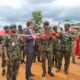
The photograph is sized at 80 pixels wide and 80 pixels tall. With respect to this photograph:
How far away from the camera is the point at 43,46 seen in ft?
45.8

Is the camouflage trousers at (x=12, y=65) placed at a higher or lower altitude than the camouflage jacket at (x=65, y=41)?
lower

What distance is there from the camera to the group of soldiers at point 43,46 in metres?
11.8

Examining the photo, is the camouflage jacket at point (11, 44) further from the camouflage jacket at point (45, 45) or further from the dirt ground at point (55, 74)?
the dirt ground at point (55, 74)

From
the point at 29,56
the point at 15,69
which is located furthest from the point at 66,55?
the point at 15,69

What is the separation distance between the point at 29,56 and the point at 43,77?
126 centimetres

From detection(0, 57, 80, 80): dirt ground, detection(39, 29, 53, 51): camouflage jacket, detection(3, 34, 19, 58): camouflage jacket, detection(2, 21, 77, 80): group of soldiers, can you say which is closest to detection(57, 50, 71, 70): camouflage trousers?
detection(2, 21, 77, 80): group of soldiers

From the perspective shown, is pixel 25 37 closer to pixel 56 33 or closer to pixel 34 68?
pixel 56 33

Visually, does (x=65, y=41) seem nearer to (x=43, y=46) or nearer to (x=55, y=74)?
(x=55, y=74)

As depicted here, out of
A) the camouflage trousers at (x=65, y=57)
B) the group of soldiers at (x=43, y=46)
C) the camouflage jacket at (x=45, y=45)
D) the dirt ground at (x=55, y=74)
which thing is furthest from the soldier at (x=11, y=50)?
the camouflage trousers at (x=65, y=57)

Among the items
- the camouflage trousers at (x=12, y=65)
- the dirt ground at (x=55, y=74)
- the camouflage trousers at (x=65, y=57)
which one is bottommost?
the dirt ground at (x=55, y=74)

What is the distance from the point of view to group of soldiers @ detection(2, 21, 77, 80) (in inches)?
464

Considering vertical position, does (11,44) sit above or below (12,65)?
above

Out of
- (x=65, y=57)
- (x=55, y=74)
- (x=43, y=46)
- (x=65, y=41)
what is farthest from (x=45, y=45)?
(x=65, y=57)

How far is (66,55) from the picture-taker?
1530cm
